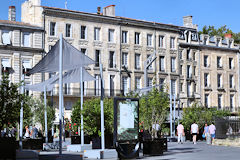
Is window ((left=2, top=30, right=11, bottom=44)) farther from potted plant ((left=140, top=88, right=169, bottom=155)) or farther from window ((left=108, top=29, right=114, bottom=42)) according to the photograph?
potted plant ((left=140, top=88, right=169, bottom=155))

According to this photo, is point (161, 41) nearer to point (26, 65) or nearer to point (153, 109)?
point (26, 65)

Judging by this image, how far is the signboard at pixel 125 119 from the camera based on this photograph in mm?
20422

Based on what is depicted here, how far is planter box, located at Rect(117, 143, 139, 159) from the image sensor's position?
2059 cm

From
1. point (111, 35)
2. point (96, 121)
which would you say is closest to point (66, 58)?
point (96, 121)

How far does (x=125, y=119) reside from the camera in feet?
68.1

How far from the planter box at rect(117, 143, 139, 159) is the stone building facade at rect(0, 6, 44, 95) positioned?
28188 mm

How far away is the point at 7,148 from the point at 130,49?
3707cm

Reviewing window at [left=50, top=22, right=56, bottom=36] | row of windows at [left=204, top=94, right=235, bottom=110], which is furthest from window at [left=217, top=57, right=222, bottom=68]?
window at [left=50, top=22, right=56, bottom=36]

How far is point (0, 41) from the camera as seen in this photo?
154 ft

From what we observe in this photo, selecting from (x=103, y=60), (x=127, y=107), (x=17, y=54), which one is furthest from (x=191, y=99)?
(x=127, y=107)

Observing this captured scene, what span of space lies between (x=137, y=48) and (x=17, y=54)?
46.8 ft

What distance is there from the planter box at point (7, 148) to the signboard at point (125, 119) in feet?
13.1

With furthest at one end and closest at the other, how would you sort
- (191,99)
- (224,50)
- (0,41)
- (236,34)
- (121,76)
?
(236,34), (224,50), (191,99), (121,76), (0,41)

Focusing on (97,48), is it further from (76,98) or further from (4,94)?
(4,94)
